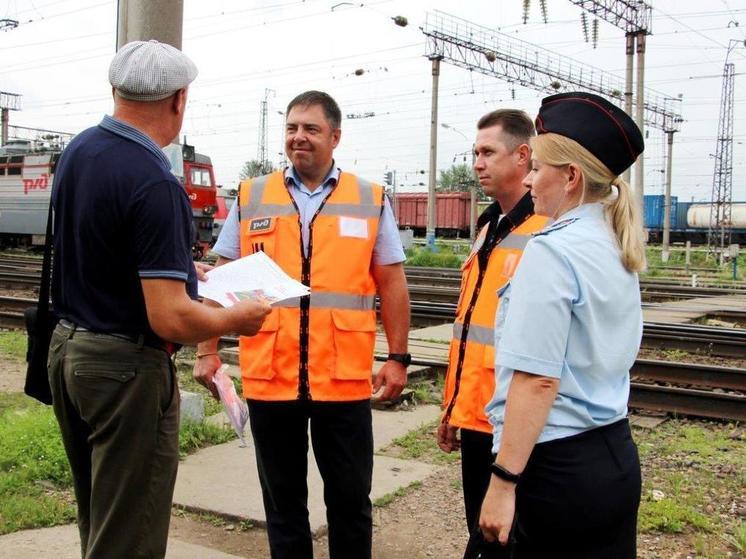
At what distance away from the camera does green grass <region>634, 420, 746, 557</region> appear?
472 centimetres

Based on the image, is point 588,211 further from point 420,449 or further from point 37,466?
point 37,466

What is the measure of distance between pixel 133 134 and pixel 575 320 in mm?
1538

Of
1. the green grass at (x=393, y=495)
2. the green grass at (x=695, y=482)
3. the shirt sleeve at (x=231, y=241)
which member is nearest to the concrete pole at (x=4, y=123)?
the green grass at (x=695, y=482)

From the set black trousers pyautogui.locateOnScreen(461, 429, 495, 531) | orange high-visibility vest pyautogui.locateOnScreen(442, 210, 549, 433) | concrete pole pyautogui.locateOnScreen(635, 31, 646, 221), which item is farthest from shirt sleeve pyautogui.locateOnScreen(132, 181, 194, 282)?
concrete pole pyautogui.locateOnScreen(635, 31, 646, 221)

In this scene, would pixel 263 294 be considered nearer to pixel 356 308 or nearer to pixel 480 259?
pixel 356 308

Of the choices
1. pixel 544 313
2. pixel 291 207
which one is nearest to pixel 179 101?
pixel 291 207

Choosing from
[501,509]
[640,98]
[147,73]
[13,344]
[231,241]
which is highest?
[640,98]

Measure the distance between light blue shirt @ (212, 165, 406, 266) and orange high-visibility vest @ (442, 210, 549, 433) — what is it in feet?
1.53

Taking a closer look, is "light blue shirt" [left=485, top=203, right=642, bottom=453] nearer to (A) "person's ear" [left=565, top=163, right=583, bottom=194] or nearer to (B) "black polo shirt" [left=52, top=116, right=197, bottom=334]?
(A) "person's ear" [left=565, top=163, right=583, bottom=194]

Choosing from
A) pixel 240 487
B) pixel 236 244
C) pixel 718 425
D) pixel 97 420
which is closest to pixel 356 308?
pixel 236 244

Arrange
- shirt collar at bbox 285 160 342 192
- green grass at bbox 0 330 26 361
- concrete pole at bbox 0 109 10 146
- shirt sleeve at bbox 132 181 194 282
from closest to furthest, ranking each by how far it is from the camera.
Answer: shirt sleeve at bbox 132 181 194 282 < shirt collar at bbox 285 160 342 192 < green grass at bbox 0 330 26 361 < concrete pole at bbox 0 109 10 146

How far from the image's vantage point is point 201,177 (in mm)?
28656

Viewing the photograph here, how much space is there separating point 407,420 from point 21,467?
3.05 m

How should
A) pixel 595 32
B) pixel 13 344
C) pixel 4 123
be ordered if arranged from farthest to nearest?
pixel 4 123, pixel 595 32, pixel 13 344
